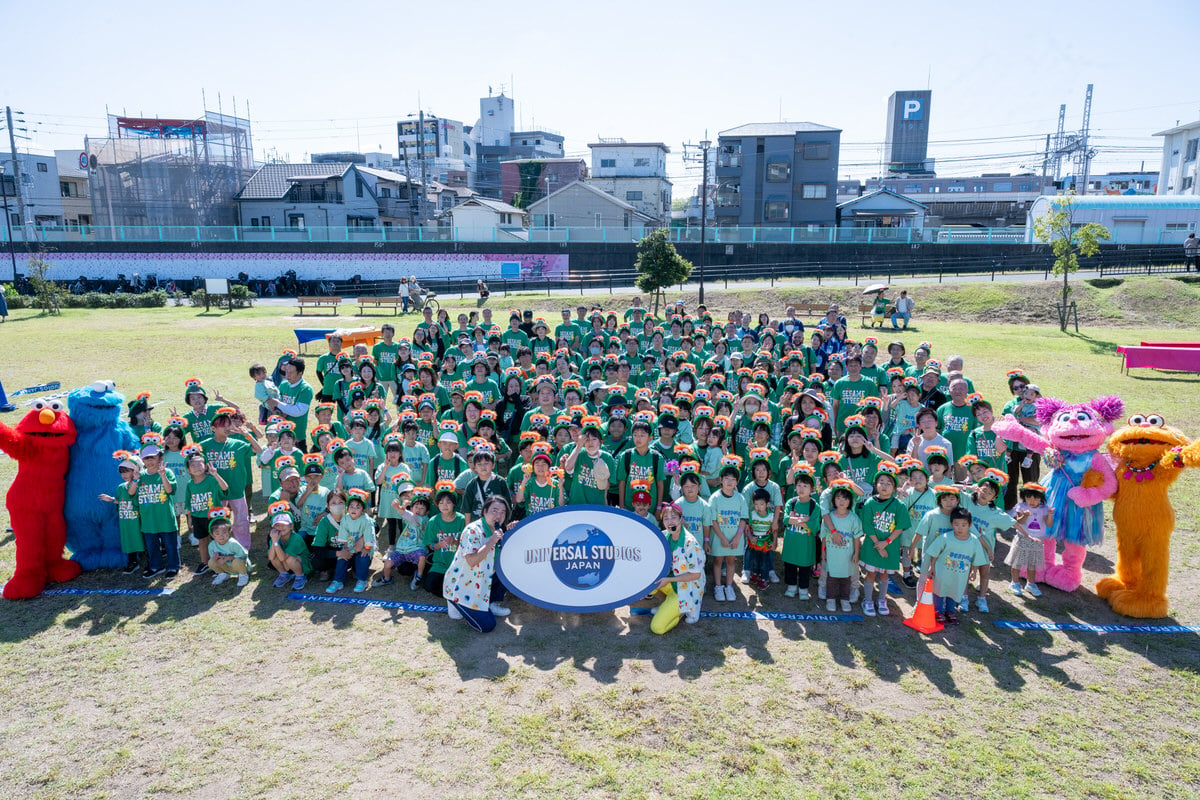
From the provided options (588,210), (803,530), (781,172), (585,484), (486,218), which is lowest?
(803,530)

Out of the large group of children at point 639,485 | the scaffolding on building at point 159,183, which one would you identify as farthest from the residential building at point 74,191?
the large group of children at point 639,485

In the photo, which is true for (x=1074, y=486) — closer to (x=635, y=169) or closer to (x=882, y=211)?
(x=882, y=211)

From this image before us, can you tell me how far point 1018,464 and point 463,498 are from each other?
22.1 ft

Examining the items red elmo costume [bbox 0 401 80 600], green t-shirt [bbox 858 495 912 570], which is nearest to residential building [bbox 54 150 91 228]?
red elmo costume [bbox 0 401 80 600]

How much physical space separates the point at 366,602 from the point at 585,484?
2429 millimetres

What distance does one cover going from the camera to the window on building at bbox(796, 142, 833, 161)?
53.0m

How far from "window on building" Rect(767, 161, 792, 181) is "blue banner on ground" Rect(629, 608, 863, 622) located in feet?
171

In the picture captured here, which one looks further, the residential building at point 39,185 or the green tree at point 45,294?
the residential building at point 39,185

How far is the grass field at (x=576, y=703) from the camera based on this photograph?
182 inches

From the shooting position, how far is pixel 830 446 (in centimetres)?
1010

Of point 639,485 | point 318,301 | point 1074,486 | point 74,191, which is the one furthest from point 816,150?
point 74,191

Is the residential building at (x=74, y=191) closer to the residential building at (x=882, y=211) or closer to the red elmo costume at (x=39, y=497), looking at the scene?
the residential building at (x=882, y=211)

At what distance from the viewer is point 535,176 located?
7325 cm

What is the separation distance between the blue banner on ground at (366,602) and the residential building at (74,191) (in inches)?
2645
